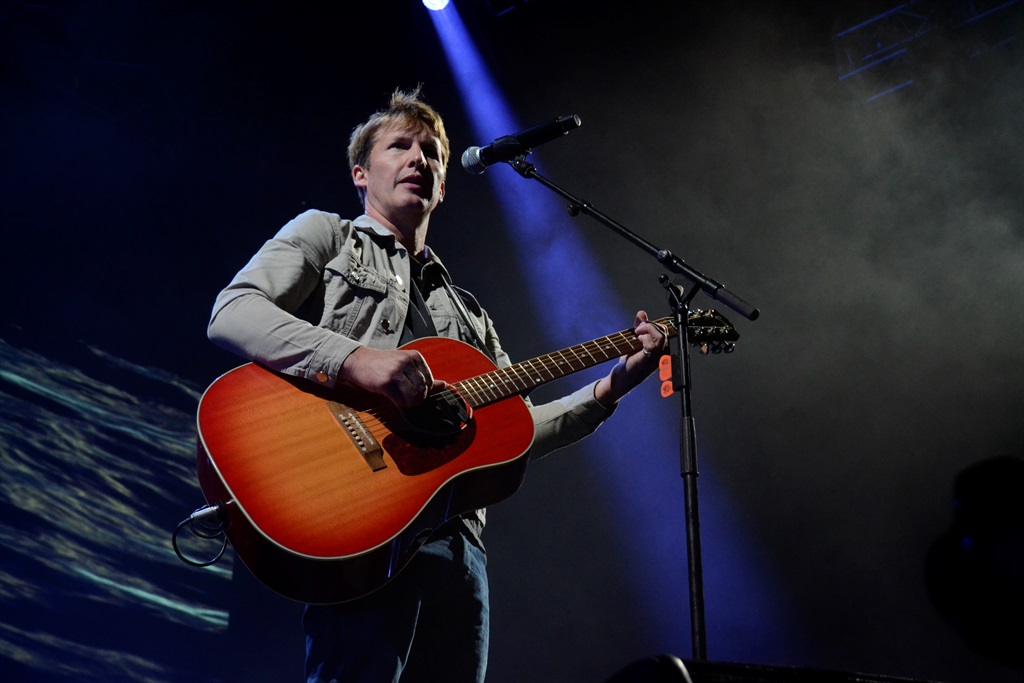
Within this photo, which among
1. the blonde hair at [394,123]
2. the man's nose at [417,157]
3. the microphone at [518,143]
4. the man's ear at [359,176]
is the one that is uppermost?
the blonde hair at [394,123]

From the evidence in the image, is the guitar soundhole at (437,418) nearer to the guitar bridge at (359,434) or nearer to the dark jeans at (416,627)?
the guitar bridge at (359,434)

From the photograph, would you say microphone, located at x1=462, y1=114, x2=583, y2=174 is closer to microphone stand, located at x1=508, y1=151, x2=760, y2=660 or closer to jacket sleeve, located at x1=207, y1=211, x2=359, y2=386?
microphone stand, located at x1=508, y1=151, x2=760, y2=660

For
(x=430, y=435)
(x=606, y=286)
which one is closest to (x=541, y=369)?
(x=430, y=435)

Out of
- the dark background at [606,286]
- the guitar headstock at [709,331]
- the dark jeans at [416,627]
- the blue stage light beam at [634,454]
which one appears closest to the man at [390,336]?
the dark jeans at [416,627]

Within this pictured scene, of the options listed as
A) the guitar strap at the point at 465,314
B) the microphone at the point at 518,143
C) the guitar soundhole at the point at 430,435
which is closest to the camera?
the guitar soundhole at the point at 430,435

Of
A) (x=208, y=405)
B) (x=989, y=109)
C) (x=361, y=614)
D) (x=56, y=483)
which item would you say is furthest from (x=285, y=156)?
(x=989, y=109)

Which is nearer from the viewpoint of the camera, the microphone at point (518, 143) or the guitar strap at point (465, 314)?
the guitar strap at point (465, 314)

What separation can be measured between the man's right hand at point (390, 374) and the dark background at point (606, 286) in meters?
2.75

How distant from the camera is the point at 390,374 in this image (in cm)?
193

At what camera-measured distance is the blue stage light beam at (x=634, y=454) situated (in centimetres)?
463

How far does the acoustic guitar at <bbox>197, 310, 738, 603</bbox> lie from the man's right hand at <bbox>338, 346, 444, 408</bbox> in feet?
0.28

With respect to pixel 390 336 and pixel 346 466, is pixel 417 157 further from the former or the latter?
pixel 346 466

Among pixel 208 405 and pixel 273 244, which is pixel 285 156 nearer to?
pixel 273 244

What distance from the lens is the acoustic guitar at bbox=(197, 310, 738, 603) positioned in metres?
1.71
